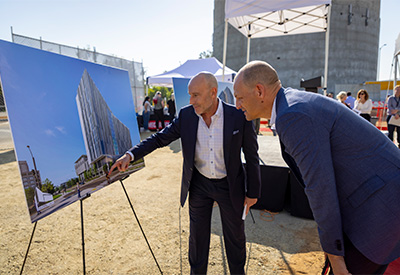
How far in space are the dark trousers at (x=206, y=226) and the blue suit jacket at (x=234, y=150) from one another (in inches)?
3.2

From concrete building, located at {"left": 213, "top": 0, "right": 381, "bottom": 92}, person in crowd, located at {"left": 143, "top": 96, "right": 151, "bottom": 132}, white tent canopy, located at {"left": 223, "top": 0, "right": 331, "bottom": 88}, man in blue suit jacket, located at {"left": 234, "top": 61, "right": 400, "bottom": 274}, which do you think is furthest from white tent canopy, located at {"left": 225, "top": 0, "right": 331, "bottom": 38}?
concrete building, located at {"left": 213, "top": 0, "right": 381, "bottom": 92}

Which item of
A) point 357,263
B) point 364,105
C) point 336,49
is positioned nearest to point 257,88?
point 357,263

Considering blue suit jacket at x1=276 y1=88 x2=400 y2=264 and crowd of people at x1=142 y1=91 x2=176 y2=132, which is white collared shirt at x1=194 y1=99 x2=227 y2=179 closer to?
blue suit jacket at x1=276 y1=88 x2=400 y2=264

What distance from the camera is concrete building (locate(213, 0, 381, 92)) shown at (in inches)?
1043

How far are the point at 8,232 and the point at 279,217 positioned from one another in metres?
3.52

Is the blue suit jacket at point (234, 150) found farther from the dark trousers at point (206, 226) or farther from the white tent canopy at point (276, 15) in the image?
the white tent canopy at point (276, 15)

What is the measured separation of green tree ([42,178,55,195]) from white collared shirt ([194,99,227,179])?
1.08 metres

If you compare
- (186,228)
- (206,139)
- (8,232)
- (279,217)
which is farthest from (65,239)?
(279,217)

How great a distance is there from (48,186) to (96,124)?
0.65 m

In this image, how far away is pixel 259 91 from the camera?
1.15 metres

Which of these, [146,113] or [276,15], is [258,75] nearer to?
[276,15]

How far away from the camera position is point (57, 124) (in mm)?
1748

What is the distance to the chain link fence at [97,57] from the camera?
8008mm

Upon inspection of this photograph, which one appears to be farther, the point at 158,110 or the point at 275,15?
the point at 158,110
